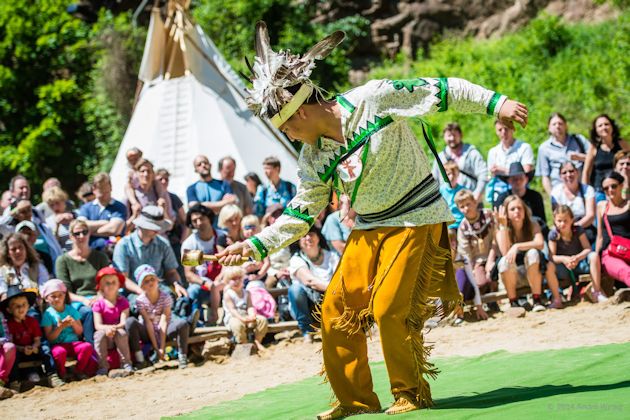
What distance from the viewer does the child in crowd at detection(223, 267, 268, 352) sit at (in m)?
7.95

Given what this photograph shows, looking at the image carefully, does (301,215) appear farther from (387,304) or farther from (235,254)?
(387,304)

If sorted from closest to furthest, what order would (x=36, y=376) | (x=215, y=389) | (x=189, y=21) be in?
(x=215, y=389), (x=36, y=376), (x=189, y=21)

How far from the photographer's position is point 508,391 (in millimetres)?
4586

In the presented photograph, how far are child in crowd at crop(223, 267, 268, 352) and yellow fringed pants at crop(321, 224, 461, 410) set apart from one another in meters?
3.63

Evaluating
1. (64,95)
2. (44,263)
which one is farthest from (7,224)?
(64,95)

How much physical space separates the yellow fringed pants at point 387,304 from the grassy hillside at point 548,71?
10.3m

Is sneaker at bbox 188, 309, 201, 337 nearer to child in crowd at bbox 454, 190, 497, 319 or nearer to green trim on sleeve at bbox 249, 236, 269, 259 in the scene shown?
child in crowd at bbox 454, 190, 497, 319

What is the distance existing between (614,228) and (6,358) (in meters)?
5.38

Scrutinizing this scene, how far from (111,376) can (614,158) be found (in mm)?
5202

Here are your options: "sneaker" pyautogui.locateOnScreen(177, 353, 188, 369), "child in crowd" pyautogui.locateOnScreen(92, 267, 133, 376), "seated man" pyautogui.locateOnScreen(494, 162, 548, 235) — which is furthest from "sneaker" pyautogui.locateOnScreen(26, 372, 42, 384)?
"seated man" pyautogui.locateOnScreen(494, 162, 548, 235)

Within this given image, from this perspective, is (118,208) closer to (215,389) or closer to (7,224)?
(7,224)

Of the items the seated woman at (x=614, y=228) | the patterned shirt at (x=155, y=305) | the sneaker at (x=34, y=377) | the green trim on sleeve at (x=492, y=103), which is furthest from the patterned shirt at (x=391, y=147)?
the seated woman at (x=614, y=228)

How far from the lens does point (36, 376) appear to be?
722cm

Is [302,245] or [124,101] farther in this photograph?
[124,101]
